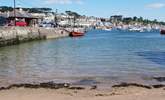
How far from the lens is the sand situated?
1563cm

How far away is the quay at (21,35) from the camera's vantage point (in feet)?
206

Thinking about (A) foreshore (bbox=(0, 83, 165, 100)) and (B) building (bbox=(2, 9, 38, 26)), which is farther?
(B) building (bbox=(2, 9, 38, 26))

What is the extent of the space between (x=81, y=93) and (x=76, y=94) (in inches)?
16.6

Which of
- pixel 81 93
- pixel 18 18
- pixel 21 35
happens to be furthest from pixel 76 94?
pixel 18 18

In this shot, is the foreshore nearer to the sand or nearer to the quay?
the sand

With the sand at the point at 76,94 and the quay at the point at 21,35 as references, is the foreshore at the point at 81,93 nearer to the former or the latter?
the sand at the point at 76,94

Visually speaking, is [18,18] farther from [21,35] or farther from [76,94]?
[76,94]

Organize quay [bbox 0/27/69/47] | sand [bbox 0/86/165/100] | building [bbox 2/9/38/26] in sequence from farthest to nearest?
building [bbox 2/9/38/26] < quay [bbox 0/27/69/47] < sand [bbox 0/86/165/100]

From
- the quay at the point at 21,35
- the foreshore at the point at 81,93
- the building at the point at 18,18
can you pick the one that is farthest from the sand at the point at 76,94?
the building at the point at 18,18

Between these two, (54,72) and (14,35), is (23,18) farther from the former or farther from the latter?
(54,72)

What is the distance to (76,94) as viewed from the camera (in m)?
16.8

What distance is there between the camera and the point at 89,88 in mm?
19312

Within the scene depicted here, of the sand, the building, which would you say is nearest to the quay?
the building

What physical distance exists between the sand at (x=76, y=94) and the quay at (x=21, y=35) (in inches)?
A: 1695
